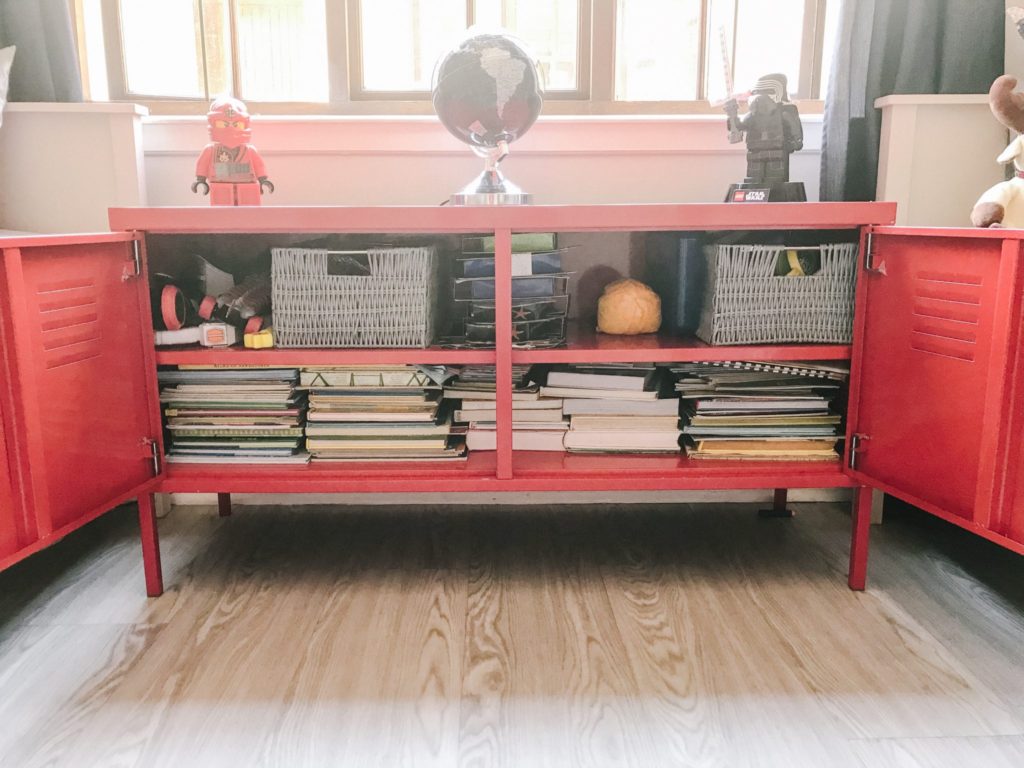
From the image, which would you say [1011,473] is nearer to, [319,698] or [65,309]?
[319,698]

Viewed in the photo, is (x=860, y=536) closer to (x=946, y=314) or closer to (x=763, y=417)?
(x=763, y=417)

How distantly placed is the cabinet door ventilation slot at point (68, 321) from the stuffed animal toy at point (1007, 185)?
1512 mm

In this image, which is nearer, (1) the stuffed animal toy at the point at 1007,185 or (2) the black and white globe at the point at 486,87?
(1) the stuffed animal toy at the point at 1007,185

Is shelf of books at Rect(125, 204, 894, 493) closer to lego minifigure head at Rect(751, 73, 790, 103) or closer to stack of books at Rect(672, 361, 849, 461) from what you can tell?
stack of books at Rect(672, 361, 849, 461)

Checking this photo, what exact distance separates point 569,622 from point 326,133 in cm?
120

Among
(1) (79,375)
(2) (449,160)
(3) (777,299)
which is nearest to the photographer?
(1) (79,375)

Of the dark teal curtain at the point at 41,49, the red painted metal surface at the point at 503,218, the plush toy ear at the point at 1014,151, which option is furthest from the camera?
the dark teal curtain at the point at 41,49

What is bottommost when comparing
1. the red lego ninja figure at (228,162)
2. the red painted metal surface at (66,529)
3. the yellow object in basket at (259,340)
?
the red painted metal surface at (66,529)

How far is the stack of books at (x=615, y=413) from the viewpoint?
4.91 ft

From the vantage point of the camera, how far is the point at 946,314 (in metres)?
1.19

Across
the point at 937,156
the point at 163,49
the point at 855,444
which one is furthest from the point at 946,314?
the point at 163,49

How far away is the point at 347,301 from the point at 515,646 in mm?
681

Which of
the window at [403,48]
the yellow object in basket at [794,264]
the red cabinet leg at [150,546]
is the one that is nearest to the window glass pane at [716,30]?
the window at [403,48]

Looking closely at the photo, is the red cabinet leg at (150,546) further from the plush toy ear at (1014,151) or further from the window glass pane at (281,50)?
the plush toy ear at (1014,151)
